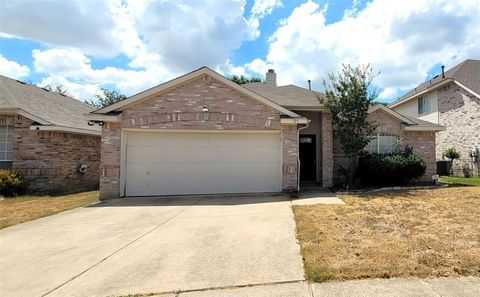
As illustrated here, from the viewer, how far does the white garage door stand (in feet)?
36.6

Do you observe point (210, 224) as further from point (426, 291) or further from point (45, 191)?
point (45, 191)

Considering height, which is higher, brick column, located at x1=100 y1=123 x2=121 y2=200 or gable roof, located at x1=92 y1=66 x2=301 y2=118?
gable roof, located at x1=92 y1=66 x2=301 y2=118

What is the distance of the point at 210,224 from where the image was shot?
6.81 meters

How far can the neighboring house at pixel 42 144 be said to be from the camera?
1269 cm

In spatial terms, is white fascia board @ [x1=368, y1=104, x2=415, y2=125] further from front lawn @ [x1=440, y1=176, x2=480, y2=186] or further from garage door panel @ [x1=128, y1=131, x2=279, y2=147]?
garage door panel @ [x1=128, y1=131, x2=279, y2=147]

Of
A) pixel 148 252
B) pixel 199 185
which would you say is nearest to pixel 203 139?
pixel 199 185

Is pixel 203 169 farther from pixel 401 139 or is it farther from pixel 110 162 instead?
pixel 401 139

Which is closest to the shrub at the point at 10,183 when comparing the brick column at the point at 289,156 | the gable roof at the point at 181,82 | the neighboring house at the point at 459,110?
the gable roof at the point at 181,82

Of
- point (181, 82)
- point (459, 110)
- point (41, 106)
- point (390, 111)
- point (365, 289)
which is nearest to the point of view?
point (365, 289)

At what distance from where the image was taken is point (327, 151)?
12.4 meters

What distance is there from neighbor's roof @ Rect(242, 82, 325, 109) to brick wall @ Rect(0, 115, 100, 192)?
31.1 feet

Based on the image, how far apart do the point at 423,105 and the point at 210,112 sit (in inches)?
719

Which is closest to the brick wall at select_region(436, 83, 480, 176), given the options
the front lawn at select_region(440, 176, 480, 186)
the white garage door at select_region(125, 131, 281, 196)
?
the front lawn at select_region(440, 176, 480, 186)

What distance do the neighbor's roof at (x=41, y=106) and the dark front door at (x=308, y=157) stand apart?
10097mm
